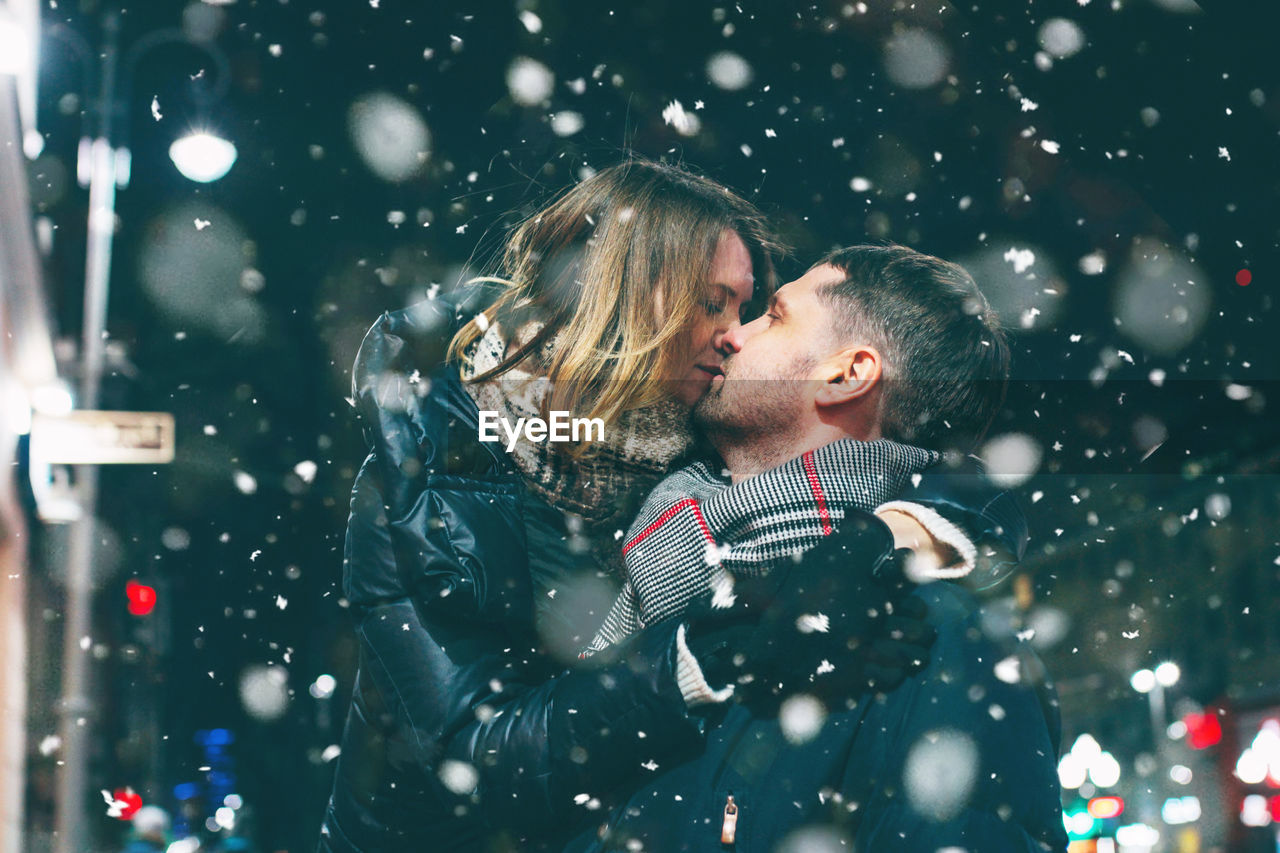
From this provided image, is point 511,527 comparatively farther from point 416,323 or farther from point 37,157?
point 37,157

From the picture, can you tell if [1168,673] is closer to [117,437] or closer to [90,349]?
[117,437]

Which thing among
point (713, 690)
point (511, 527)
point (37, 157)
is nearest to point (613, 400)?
point (511, 527)

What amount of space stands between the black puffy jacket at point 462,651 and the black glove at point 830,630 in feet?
0.29

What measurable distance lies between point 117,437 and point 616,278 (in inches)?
40.1

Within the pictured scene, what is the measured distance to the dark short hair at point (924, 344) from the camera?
4.00 ft

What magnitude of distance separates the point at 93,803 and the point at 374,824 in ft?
9.32

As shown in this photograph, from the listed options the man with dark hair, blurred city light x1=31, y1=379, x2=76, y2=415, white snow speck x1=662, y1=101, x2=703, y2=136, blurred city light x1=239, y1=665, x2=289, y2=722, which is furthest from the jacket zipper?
blurred city light x1=31, y1=379, x2=76, y2=415

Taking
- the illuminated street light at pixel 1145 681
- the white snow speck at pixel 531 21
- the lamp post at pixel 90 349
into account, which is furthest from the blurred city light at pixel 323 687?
the illuminated street light at pixel 1145 681

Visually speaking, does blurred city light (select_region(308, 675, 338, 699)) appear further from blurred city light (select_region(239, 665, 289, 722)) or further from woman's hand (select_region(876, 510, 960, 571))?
woman's hand (select_region(876, 510, 960, 571))

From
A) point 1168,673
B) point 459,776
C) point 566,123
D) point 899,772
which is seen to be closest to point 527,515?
point 459,776

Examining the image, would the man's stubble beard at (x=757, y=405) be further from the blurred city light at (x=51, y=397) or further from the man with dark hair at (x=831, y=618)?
the blurred city light at (x=51, y=397)

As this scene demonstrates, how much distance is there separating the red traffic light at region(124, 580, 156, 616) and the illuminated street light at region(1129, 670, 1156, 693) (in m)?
5.08

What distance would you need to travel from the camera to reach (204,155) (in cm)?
163

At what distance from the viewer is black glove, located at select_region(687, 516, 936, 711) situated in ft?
3.38
